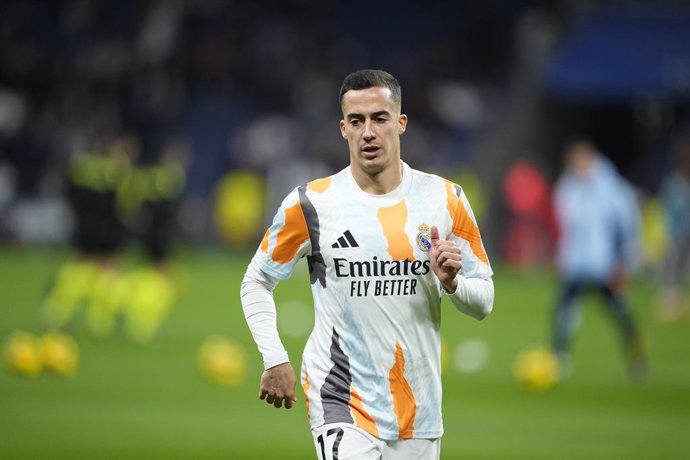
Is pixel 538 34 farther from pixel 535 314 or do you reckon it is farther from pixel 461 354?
pixel 461 354

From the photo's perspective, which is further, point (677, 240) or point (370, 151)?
point (677, 240)

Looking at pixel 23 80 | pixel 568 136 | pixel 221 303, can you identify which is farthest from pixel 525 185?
pixel 23 80

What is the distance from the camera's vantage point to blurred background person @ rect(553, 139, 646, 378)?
14.4 meters

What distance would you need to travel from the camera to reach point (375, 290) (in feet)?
19.9

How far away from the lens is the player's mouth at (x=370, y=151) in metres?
6.06

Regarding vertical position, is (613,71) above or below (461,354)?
above

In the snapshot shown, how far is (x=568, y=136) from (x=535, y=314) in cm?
1183

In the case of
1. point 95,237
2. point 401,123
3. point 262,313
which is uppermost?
point 95,237

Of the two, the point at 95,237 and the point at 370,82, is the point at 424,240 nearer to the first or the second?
the point at 370,82

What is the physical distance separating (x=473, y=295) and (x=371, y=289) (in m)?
0.47

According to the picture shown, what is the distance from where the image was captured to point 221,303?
2241 centimetres

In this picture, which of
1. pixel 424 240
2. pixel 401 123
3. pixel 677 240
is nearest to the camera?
pixel 424 240

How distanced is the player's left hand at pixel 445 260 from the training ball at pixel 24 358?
9360 millimetres

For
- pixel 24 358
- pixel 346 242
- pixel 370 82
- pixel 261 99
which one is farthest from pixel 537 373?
pixel 261 99
